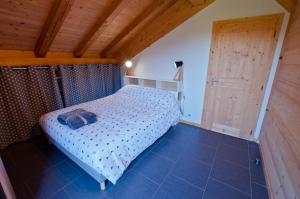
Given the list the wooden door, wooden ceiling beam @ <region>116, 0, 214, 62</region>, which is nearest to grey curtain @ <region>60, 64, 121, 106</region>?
wooden ceiling beam @ <region>116, 0, 214, 62</region>

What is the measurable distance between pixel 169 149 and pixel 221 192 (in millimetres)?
921

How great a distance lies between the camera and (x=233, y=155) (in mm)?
2234

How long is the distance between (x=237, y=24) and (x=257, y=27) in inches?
11.5

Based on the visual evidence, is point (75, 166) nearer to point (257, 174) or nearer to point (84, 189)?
point (84, 189)

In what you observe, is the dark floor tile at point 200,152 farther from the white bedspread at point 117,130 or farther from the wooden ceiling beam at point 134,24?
the wooden ceiling beam at point 134,24

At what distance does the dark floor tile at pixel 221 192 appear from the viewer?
1.57 metres

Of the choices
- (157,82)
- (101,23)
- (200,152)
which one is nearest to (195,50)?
(157,82)

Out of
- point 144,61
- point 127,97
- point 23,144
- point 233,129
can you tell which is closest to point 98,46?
point 144,61

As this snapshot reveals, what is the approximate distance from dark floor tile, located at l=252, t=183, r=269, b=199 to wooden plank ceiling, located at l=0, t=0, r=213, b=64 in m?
2.86

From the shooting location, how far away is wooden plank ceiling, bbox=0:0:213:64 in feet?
6.12

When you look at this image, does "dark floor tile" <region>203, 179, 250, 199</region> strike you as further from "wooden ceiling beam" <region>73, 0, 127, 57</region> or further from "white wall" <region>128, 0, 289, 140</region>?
"wooden ceiling beam" <region>73, 0, 127, 57</region>

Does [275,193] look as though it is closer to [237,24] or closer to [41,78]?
[237,24]

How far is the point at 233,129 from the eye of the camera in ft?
8.99

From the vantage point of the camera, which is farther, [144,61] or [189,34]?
[144,61]
